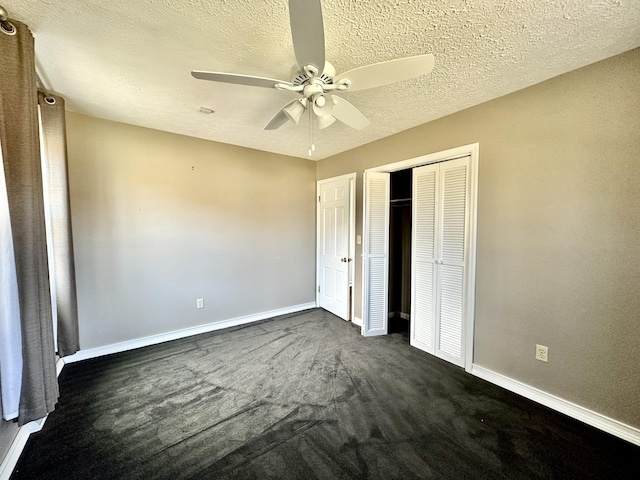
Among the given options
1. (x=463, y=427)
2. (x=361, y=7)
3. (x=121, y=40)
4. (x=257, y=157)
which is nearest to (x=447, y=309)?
(x=463, y=427)

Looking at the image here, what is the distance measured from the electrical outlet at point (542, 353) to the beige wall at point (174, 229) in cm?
300

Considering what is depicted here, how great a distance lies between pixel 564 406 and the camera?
1.89 m

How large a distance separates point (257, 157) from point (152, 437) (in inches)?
127

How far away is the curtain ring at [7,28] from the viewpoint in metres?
1.33

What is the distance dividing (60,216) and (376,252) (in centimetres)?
326

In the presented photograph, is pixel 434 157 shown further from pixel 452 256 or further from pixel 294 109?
pixel 294 109

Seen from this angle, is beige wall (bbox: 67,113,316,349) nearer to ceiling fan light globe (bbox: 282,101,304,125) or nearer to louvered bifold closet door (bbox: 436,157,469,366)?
ceiling fan light globe (bbox: 282,101,304,125)

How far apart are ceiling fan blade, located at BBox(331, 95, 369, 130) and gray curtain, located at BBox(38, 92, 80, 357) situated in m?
2.44

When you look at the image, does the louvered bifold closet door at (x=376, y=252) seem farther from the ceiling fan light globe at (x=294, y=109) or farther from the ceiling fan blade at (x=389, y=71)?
the ceiling fan blade at (x=389, y=71)

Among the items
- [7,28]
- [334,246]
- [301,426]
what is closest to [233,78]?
[7,28]

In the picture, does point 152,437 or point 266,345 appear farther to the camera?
point 266,345

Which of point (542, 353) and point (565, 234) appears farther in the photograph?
point (542, 353)

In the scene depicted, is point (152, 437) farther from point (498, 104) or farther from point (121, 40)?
point (498, 104)

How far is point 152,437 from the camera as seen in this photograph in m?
1.68
